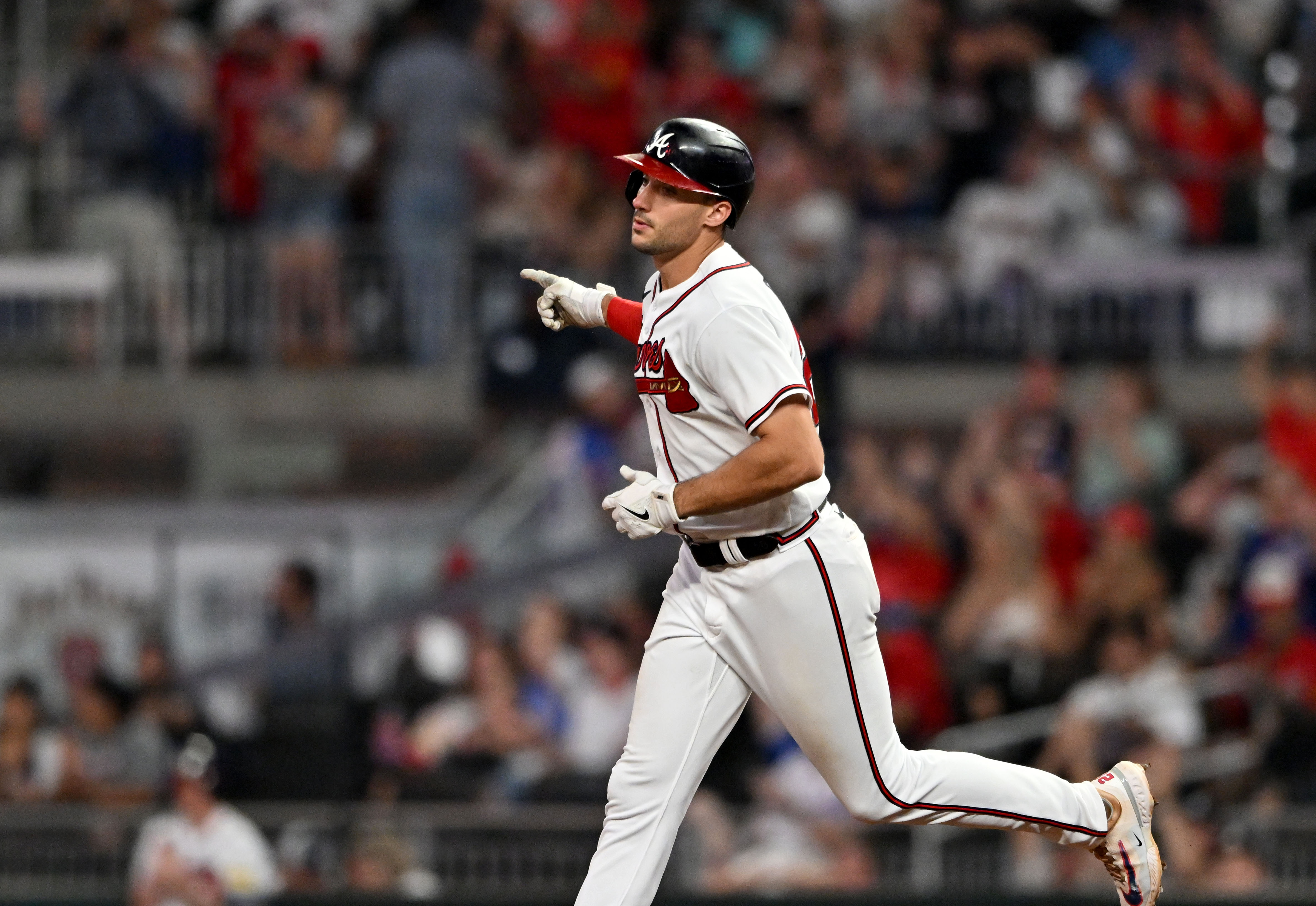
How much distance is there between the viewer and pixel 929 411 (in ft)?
35.1

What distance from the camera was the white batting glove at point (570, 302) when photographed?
5141 mm

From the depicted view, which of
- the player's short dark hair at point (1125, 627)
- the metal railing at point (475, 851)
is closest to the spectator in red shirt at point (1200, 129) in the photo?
the player's short dark hair at point (1125, 627)

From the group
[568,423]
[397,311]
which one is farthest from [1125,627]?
[397,311]

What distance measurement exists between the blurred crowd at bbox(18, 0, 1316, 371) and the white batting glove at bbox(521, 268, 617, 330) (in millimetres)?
5224

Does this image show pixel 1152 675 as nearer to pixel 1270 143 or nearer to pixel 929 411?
pixel 929 411

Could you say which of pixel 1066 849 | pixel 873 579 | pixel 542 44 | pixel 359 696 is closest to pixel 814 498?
pixel 873 579

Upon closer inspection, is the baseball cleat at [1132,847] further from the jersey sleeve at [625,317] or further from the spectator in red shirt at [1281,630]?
the spectator in red shirt at [1281,630]

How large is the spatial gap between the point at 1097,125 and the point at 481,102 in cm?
330

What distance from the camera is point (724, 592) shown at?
15.2 feet

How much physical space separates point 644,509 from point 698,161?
30.7 inches

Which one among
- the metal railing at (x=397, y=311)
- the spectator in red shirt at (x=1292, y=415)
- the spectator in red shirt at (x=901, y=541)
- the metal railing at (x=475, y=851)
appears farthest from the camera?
the metal railing at (x=397, y=311)

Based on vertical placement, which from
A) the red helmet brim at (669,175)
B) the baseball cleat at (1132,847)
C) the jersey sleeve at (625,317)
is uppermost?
the red helmet brim at (669,175)

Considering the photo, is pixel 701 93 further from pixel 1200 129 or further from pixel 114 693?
pixel 114 693

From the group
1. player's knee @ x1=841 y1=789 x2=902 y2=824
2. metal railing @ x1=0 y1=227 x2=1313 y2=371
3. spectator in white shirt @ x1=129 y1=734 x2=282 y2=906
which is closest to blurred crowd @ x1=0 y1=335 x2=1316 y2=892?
spectator in white shirt @ x1=129 y1=734 x2=282 y2=906
